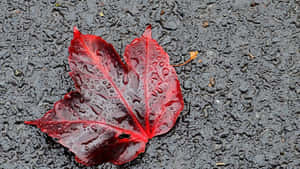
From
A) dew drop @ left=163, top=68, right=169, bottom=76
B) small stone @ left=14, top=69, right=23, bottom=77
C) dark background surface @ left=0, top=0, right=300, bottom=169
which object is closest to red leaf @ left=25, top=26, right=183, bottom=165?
dew drop @ left=163, top=68, right=169, bottom=76

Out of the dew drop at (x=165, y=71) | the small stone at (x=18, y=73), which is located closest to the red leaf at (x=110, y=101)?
the dew drop at (x=165, y=71)

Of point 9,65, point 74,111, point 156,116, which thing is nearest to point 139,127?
point 156,116

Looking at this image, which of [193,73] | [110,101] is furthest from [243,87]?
[110,101]

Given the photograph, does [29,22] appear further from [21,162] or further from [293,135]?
[293,135]

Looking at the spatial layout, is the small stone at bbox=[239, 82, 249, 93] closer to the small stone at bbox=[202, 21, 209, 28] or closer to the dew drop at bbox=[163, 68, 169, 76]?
the small stone at bbox=[202, 21, 209, 28]

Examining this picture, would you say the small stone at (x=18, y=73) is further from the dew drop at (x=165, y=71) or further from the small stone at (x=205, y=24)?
the small stone at (x=205, y=24)

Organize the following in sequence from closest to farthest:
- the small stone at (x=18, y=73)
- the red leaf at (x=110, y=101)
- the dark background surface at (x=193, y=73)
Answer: the red leaf at (x=110, y=101)
the dark background surface at (x=193, y=73)
the small stone at (x=18, y=73)
